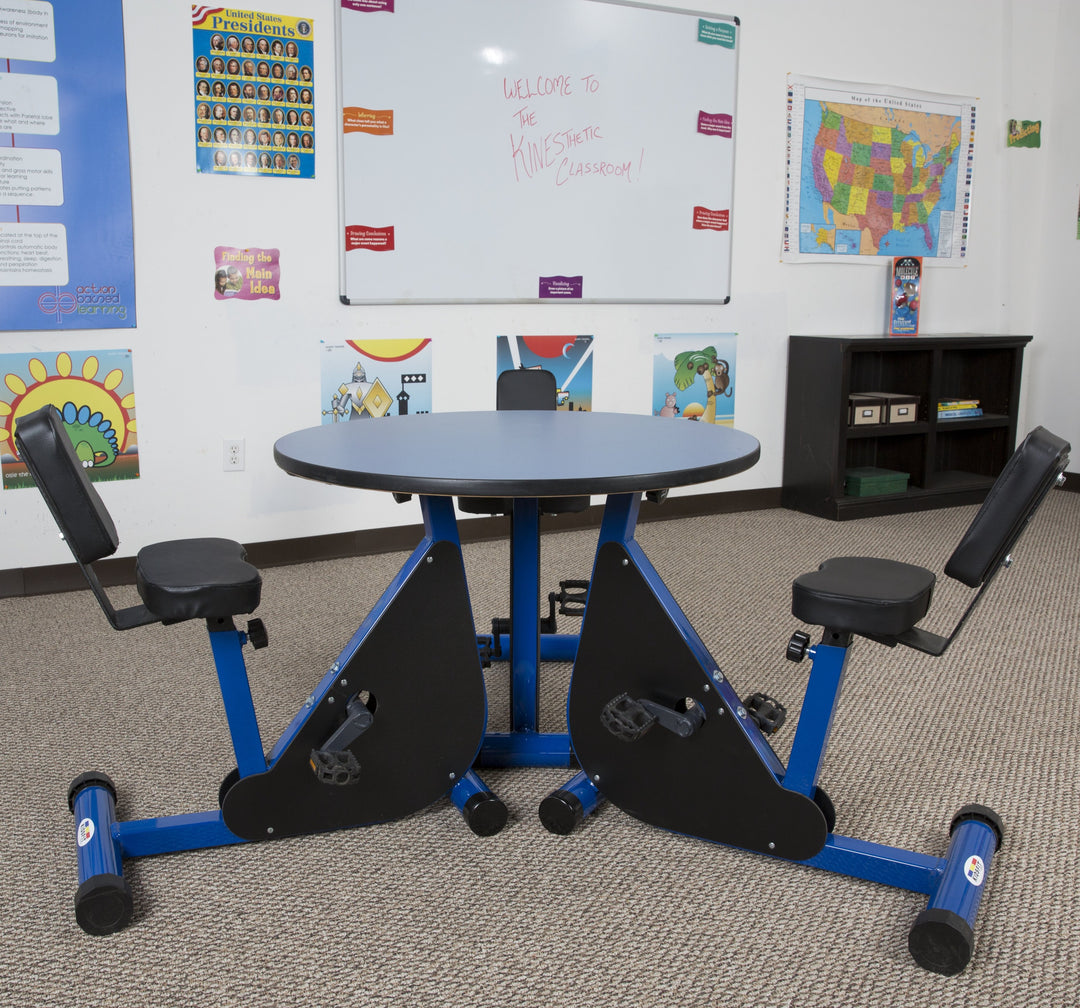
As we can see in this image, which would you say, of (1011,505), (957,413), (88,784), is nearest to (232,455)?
(88,784)

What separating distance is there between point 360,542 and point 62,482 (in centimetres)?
216

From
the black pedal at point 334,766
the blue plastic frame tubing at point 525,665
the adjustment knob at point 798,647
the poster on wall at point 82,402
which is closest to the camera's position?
the adjustment knob at point 798,647

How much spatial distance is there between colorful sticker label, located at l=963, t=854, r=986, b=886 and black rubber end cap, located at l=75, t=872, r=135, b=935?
1290 millimetres

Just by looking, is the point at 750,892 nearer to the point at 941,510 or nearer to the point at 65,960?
the point at 65,960

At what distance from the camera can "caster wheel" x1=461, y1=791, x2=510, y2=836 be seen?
1.78m

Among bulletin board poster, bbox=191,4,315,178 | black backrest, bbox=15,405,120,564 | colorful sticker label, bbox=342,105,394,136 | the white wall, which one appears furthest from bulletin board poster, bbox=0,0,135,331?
black backrest, bbox=15,405,120,564

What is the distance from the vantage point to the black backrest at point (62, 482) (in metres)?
1.47

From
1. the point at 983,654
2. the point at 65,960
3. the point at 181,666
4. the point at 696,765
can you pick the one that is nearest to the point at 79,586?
the point at 181,666

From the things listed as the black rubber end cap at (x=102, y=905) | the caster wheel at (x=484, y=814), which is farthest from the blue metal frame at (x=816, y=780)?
the black rubber end cap at (x=102, y=905)

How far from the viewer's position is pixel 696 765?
171 cm

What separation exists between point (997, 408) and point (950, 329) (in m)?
0.44

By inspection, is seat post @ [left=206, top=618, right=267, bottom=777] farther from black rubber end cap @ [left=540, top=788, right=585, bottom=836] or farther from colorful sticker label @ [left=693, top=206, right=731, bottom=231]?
colorful sticker label @ [left=693, top=206, right=731, bottom=231]

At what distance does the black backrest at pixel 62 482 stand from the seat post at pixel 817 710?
44.0 inches

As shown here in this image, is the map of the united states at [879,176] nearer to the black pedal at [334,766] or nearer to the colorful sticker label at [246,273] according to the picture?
the colorful sticker label at [246,273]
